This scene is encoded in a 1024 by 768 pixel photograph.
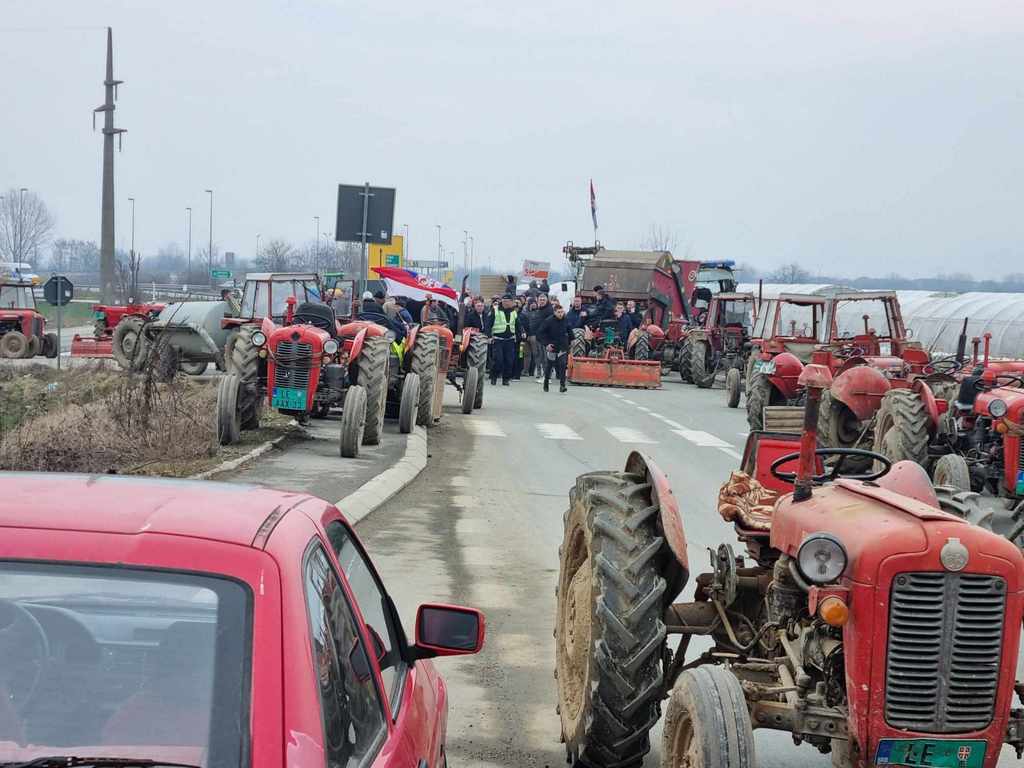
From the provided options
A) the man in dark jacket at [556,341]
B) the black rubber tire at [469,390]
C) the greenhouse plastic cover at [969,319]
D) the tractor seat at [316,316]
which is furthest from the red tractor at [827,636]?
the greenhouse plastic cover at [969,319]

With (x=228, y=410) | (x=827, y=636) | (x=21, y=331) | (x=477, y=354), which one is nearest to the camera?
(x=827, y=636)

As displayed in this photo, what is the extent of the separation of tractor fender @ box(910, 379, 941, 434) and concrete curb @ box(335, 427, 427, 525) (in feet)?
17.7

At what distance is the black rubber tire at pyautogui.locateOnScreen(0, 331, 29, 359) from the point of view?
3841 centimetres

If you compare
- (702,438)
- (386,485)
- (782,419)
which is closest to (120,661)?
(386,485)

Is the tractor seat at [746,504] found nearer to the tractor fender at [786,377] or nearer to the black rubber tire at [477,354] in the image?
the tractor fender at [786,377]

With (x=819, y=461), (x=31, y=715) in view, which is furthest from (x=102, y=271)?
(x=31, y=715)

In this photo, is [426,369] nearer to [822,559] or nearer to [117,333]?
[117,333]

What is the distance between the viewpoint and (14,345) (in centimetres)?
3844

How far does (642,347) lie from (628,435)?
45.0ft

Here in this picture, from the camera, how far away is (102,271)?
153 feet

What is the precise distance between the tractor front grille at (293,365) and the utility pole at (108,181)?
1220 inches

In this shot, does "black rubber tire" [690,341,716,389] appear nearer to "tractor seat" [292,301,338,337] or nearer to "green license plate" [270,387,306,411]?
"tractor seat" [292,301,338,337]

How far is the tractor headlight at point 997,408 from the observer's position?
12.8 m

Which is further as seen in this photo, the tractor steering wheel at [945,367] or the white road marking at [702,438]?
the white road marking at [702,438]
